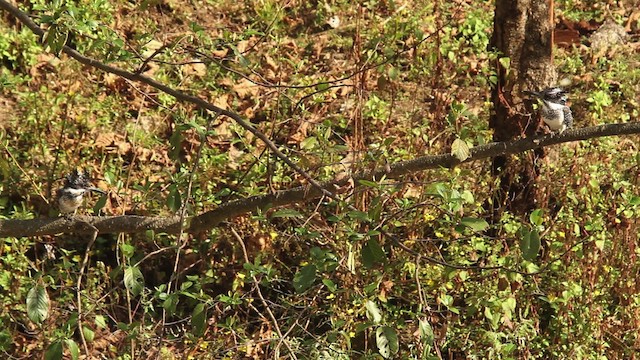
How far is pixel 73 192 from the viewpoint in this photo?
4.93 metres

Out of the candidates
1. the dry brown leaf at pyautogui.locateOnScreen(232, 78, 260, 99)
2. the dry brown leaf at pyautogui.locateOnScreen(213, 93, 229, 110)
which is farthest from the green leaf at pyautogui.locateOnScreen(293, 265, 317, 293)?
the dry brown leaf at pyautogui.locateOnScreen(232, 78, 260, 99)

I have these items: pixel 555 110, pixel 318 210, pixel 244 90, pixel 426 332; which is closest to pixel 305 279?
pixel 426 332

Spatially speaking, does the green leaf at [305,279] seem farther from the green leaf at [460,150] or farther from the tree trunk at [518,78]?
the tree trunk at [518,78]

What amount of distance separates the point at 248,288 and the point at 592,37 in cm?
387

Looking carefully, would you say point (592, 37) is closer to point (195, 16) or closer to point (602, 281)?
point (602, 281)

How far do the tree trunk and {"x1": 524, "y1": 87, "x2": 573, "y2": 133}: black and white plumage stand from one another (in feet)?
3.06

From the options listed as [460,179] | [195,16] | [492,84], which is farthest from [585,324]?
[195,16]

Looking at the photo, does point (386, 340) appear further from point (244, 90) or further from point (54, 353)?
point (244, 90)

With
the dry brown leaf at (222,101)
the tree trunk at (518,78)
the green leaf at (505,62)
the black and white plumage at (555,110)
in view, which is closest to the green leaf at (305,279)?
the black and white plumage at (555,110)

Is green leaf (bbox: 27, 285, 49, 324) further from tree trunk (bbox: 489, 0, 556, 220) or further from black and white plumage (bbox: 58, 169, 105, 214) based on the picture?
tree trunk (bbox: 489, 0, 556, 220)

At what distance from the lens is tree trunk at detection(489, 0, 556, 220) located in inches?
243

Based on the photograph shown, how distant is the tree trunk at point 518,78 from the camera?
6.18 meters

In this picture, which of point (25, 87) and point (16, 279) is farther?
point (25, 87)

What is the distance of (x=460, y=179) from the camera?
19.9ft
